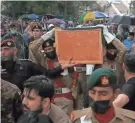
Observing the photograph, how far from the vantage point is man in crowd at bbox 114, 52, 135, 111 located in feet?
11.4

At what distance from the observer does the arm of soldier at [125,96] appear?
3.41 meters

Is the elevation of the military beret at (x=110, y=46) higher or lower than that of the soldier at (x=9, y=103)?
higher

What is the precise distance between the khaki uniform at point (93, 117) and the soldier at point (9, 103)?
3.09 feet

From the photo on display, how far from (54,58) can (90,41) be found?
0.73 metres

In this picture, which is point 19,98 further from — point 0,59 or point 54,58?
point 54,58

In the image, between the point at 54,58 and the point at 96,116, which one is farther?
the point at 54,58

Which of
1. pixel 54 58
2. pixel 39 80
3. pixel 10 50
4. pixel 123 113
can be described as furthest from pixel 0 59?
pixel 123 113

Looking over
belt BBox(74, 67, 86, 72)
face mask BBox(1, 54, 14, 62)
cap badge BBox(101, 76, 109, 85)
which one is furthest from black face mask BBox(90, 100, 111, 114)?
belt BBox(74, 67, 86, 72)

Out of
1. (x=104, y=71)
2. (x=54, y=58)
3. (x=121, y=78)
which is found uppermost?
(x=104, y=71)

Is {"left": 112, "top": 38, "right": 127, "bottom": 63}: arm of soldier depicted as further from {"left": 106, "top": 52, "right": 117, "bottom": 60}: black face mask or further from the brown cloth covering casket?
the brown cloth covering casket

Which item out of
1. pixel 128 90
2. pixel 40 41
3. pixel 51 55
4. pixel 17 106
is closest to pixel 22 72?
pixel 51 55

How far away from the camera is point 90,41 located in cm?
533

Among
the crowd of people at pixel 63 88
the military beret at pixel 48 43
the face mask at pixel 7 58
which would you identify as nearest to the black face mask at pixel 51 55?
the crowd of people at pixel 63 88

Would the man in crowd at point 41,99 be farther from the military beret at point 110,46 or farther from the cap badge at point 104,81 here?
the military beret at point 110,46
